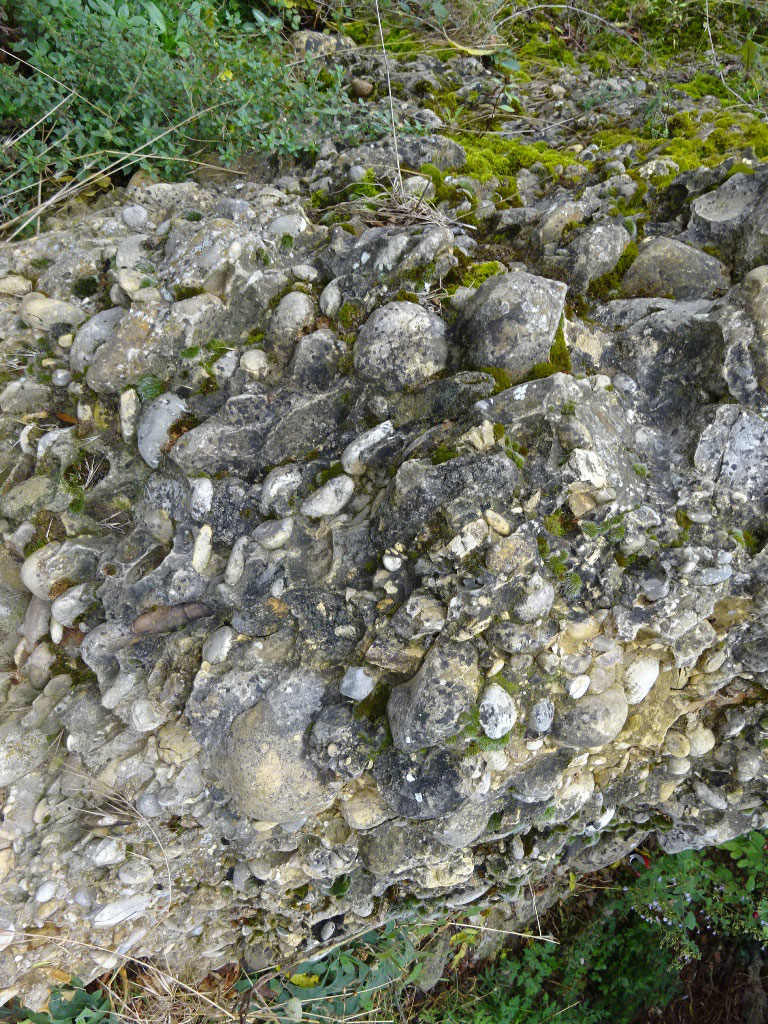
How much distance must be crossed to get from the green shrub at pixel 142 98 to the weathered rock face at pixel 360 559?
1.63 feet

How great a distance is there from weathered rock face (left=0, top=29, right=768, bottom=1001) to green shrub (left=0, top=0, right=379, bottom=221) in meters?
0.50

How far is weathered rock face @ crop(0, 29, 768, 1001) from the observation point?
2.06 metres

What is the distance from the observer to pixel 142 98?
3.16 m

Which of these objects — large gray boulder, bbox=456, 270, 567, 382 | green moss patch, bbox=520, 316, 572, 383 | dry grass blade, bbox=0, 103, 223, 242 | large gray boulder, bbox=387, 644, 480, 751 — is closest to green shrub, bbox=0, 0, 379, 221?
dry grass blade, bbox=0, 103, 223, 242

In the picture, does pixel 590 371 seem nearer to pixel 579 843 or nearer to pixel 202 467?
pixel 202 467

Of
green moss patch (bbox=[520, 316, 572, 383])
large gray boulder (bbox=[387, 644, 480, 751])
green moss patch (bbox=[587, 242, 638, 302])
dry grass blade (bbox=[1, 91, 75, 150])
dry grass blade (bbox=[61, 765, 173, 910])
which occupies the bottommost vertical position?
dry grass blade (bbox=[61, 765, 173, 910])

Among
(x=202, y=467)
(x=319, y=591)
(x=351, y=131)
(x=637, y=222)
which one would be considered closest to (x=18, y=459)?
(x=202, y=467)

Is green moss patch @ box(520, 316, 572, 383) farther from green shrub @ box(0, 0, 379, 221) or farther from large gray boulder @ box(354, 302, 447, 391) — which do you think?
green shrub @ box(0, 0, 379, 221)

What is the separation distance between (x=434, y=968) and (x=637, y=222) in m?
4.10

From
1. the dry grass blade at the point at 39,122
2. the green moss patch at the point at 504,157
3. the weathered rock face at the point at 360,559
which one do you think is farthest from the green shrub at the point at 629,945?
the dry grass blade at the point at 39,122

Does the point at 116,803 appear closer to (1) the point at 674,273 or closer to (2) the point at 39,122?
(1) the point at 674,273

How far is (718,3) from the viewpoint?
416cm

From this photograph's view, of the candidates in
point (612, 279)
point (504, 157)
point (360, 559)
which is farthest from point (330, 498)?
point (504, 157)

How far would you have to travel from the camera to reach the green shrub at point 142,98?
3080mm
